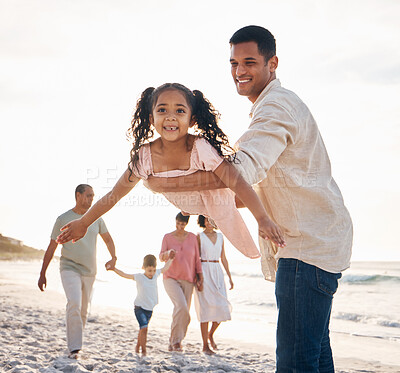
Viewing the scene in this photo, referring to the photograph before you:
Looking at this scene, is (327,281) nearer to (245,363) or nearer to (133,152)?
(133,152)

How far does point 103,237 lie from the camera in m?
6.59

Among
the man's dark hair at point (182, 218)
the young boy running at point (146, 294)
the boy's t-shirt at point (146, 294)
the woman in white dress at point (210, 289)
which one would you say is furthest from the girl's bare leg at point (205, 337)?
the man's dark hair at point (182, 218)

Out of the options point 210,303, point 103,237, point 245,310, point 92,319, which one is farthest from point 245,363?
point 245,310

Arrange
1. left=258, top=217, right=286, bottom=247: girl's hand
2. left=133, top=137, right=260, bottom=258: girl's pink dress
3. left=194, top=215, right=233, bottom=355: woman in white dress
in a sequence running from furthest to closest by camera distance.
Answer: left=194, top=215, right=233, bottom=355: woman in white dress, left=133, top=137, right=260, bottom=258: girl's pink dress, left=258, top=217, right=286, bottom=247: girl's hand

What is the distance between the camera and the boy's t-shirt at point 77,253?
605 centimetres

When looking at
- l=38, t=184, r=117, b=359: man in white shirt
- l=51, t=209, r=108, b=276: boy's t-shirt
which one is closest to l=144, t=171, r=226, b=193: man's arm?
l=38, t=184, r=117, b=359: man in white shirt

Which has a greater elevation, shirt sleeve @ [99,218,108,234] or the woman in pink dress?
shirt sleeve @ [99,218,108,234]

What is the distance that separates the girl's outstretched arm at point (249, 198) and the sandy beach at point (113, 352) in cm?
398

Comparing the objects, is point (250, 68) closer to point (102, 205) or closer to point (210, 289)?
point (102, 205)

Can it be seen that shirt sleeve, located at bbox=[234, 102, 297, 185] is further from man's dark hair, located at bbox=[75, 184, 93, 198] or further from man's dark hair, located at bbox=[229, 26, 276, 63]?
man's dark hair, located at bbox=[75, 184, 93, 198]

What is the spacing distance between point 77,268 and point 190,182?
4296 mm

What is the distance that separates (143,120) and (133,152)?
234mm

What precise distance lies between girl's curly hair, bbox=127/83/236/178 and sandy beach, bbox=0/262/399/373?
3648mm

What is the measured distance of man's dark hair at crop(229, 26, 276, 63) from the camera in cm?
239
